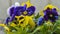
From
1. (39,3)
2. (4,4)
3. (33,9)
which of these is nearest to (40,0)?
(39,3)

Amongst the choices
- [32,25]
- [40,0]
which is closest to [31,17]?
[32,25]

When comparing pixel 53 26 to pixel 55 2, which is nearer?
pixel 53 26

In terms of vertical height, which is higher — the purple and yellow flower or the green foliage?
the purple and yellow flower

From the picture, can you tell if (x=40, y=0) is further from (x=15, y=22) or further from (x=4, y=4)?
(x=15, y=22)

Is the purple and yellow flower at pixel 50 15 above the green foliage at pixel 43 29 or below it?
above

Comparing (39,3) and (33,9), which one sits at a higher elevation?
(39,3)

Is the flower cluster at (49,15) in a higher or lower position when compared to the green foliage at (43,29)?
higher

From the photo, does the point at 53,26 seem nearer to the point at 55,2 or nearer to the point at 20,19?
the point at 20,19

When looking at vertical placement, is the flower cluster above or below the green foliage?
above

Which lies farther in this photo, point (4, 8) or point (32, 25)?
point (4, 8)

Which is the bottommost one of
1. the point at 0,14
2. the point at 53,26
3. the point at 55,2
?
the point at 53,26
